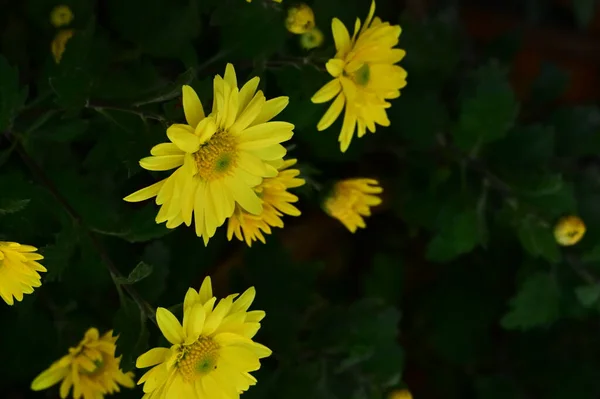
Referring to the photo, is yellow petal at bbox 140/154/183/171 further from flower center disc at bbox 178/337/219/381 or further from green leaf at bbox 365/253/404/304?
green leaf at bbox 365/253/404/304

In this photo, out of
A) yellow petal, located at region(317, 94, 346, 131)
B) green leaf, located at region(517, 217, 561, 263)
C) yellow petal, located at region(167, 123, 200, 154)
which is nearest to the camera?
yellow petal, located at region(167, 123, 200, 154)

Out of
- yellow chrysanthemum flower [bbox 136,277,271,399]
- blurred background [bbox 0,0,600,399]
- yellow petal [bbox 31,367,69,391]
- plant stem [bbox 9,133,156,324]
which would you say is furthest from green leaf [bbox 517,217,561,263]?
yellow petal [bbox 31,367,69,391]

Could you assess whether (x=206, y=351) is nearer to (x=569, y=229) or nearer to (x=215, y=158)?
(x=215, y=158)

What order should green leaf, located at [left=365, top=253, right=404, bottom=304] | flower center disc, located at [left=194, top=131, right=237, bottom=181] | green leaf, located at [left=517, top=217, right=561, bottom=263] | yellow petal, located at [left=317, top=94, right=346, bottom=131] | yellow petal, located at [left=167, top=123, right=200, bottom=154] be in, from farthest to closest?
1. green leaf, located at [left=365, top=253, right=404, bottom=304]
2. green leaf, located at [left=517, top=217, right=561, bottom=263]
3. yellow petal, located at [left=317, top=94, right=346, bottom=131]
4. flower center disc, located at [left=194, top=131, right=237, bottom=181]
5. yellow petal, located at [left=167, top=123, right=200, bottom=154]

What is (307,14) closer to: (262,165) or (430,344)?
(262,165)

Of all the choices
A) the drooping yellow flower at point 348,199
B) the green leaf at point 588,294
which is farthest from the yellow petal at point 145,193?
the green leaf at point 588,294

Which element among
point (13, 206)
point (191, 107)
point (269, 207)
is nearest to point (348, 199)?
point (269, 207)
